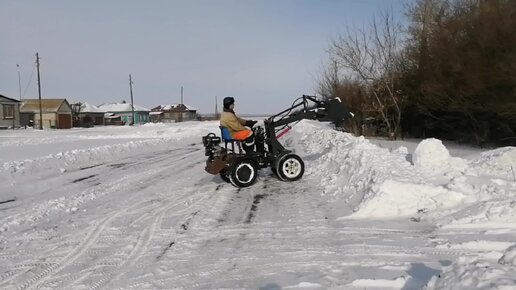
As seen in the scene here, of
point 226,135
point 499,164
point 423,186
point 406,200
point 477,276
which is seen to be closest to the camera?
point 477,276

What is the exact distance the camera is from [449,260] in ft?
16.5

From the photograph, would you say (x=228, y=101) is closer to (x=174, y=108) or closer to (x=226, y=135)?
(x=226, y=135)

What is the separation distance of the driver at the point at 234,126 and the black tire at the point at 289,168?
800 millimetres

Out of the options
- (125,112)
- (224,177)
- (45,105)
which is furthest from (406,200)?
(125,112)

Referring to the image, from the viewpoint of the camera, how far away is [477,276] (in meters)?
3.19

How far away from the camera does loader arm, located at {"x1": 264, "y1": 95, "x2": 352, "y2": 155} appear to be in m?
10.8

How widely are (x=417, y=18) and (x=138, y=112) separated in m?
94.8

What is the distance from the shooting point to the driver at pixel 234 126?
10633mm

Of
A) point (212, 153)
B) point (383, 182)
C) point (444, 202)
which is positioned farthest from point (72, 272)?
point (212, 153)

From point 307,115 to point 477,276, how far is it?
7874 millimetres

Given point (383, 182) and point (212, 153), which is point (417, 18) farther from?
point (383, 182)

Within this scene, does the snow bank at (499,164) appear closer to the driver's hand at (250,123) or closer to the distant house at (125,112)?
the driver's hand at (250,123)

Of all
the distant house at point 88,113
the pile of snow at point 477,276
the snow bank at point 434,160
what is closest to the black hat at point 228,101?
the snow bank at point 434,160

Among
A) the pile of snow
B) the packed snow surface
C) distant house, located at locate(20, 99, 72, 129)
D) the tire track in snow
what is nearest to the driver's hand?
the packed snow surface
